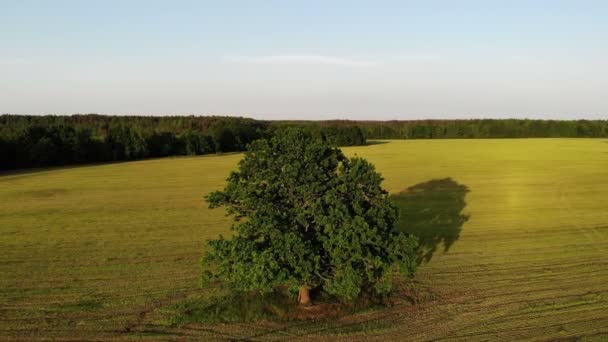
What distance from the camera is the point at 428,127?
162125 millimetres

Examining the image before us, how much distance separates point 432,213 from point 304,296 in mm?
21859

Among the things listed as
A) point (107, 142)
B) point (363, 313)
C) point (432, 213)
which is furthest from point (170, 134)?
point (363, 313)

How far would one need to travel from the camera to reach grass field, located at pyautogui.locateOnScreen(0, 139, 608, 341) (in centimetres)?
1733

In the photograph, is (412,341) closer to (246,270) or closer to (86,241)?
(246,270)

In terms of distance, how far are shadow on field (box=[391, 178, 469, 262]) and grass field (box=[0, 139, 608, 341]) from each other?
5.7 inches

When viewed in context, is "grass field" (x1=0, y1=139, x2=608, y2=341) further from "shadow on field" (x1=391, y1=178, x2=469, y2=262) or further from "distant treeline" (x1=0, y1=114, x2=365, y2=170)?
"distant treeline" (x1=0, y1=114, x2=365, y2=170)

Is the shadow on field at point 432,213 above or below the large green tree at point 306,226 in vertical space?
below

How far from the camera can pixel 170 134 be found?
112000 mm

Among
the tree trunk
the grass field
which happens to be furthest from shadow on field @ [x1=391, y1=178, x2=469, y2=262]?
the tree trunk

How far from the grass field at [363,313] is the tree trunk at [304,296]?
1766 mm

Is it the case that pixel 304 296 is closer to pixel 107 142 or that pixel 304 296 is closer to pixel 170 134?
pixel 107 142

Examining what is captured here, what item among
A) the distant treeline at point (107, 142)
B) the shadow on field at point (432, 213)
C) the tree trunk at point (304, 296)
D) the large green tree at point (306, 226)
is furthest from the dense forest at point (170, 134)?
the tree trunk at point (304, 296)

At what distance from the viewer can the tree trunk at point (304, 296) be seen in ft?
62.7

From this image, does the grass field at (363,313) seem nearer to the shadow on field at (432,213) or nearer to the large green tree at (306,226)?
the shadow on field at (432,213)
